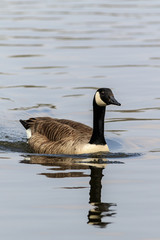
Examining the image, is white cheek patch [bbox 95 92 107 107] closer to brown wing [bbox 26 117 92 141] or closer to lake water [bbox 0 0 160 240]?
brown wing [bbox 26 117 92 141]

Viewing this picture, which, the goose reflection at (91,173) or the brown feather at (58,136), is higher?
the brown feather at (58,136)

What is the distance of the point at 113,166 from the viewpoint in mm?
13680

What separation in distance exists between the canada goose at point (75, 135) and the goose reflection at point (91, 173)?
40cm

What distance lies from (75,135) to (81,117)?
11.1ft

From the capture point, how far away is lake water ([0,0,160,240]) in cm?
1016

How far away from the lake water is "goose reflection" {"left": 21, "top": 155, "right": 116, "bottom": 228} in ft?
0.05

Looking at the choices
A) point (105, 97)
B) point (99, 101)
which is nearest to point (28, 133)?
point (99, 101)

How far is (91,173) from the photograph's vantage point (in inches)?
513

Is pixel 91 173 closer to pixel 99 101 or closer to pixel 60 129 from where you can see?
pixel 99 101

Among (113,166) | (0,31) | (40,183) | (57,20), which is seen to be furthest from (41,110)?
(57,20)

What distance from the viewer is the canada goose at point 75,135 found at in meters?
14.8

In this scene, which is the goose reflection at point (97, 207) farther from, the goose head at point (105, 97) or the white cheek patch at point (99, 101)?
the white cheek patch at point (99, 101)

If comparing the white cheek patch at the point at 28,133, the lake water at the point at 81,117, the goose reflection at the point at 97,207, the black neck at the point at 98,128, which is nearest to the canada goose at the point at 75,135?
the black neck at the point at 98,128

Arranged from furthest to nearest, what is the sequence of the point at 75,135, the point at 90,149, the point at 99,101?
the point at 75,135 < the point at 90,149 < the point at 99,101
